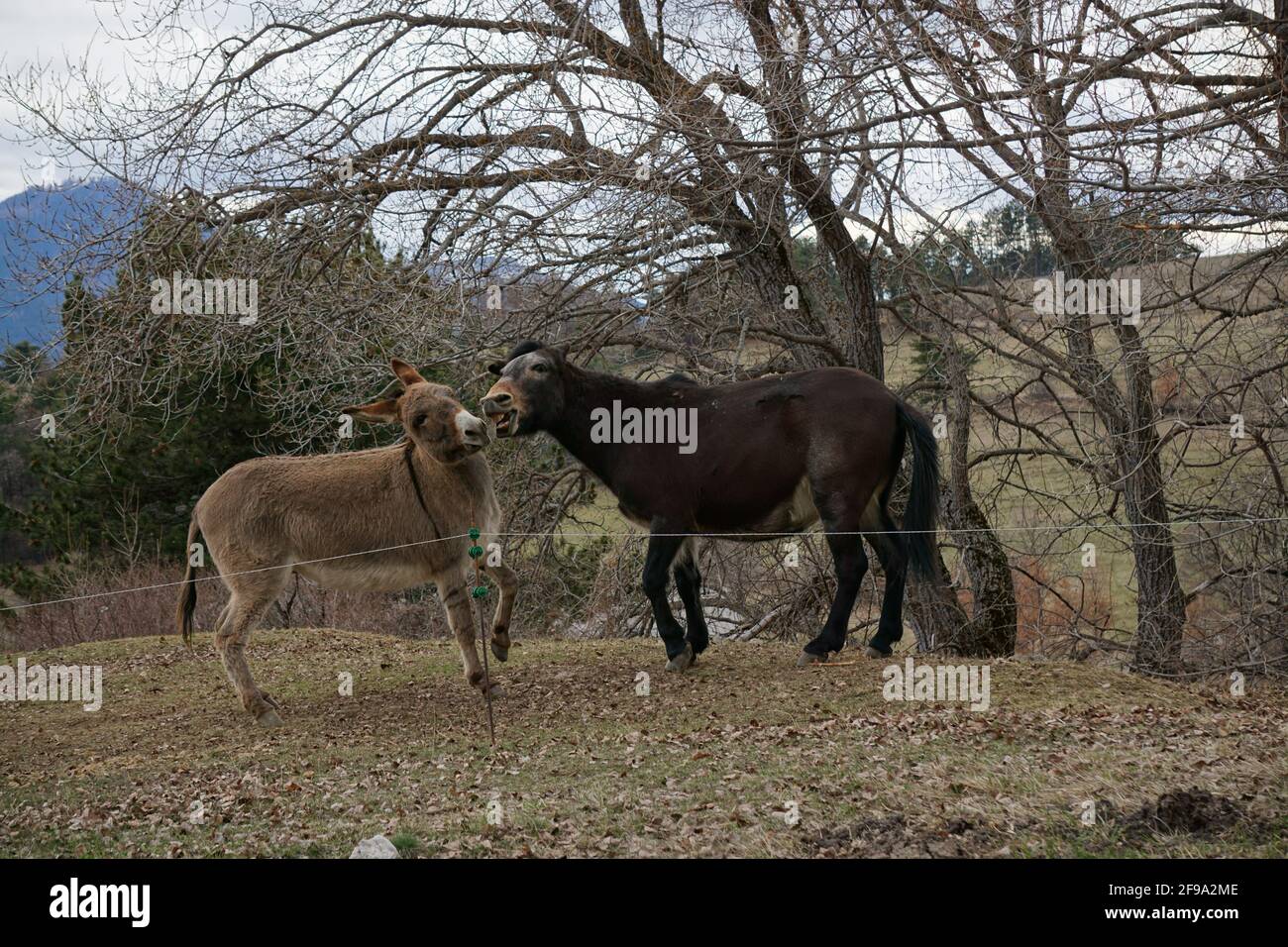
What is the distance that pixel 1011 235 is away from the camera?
1334cm

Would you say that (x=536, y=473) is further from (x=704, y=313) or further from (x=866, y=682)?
(x=866, y=682)

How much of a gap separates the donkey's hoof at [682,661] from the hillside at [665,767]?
187 millimetres

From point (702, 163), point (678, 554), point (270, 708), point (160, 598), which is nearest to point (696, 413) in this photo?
point (678, 554)

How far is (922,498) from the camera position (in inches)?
386

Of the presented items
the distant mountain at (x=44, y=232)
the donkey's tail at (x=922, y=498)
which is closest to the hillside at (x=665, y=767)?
the donkey's tail at (x=922, y=498)

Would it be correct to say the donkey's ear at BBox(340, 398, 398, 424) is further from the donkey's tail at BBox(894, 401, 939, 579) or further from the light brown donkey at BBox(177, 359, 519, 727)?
the donkey's tail at BBox(894, 401, 939, 579)

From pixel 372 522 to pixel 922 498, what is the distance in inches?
170

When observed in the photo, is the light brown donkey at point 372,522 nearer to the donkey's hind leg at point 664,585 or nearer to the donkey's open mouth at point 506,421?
the donkey's open mouth at point 506,421

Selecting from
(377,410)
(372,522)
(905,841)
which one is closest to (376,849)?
(905,841)

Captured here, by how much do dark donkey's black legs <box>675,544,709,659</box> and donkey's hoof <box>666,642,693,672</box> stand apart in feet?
0.48

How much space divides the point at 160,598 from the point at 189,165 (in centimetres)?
1108

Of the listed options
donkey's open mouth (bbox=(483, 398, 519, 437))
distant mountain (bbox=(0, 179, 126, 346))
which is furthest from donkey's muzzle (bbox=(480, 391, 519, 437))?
distant mountain (bbox=(0, 179, 126, 346))
